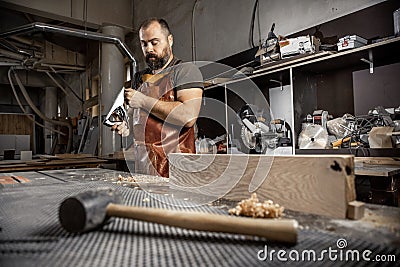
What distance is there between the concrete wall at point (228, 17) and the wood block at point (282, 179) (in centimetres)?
174

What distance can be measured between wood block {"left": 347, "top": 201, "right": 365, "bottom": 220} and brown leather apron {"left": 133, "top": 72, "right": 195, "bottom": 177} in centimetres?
107

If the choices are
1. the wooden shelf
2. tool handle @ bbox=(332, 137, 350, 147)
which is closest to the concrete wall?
the wooden shelf

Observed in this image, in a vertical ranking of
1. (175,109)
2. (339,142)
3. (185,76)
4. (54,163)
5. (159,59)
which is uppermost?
(159,59)

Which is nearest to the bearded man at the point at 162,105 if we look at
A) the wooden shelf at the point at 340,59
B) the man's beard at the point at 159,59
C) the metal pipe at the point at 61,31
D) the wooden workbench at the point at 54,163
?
the man's beard at the point at 159,59

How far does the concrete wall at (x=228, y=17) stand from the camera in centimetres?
221

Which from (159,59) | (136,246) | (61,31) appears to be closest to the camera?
(136,246)

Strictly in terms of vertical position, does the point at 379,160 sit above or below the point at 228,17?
below

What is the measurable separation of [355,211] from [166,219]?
1.17 ft

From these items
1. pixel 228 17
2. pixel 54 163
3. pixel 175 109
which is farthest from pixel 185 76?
pixel 54 163

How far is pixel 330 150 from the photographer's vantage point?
1989mm

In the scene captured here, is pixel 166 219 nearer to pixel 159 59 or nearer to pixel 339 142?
pixel 159 59

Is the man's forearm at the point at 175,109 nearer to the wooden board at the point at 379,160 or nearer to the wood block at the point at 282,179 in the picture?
the wood block at the point at 282,179

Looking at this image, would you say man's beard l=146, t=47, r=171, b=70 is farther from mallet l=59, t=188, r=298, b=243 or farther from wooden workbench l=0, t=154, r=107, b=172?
wooden workbench l=0, t=154, r=107, b=172

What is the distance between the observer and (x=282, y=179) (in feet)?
2.24
